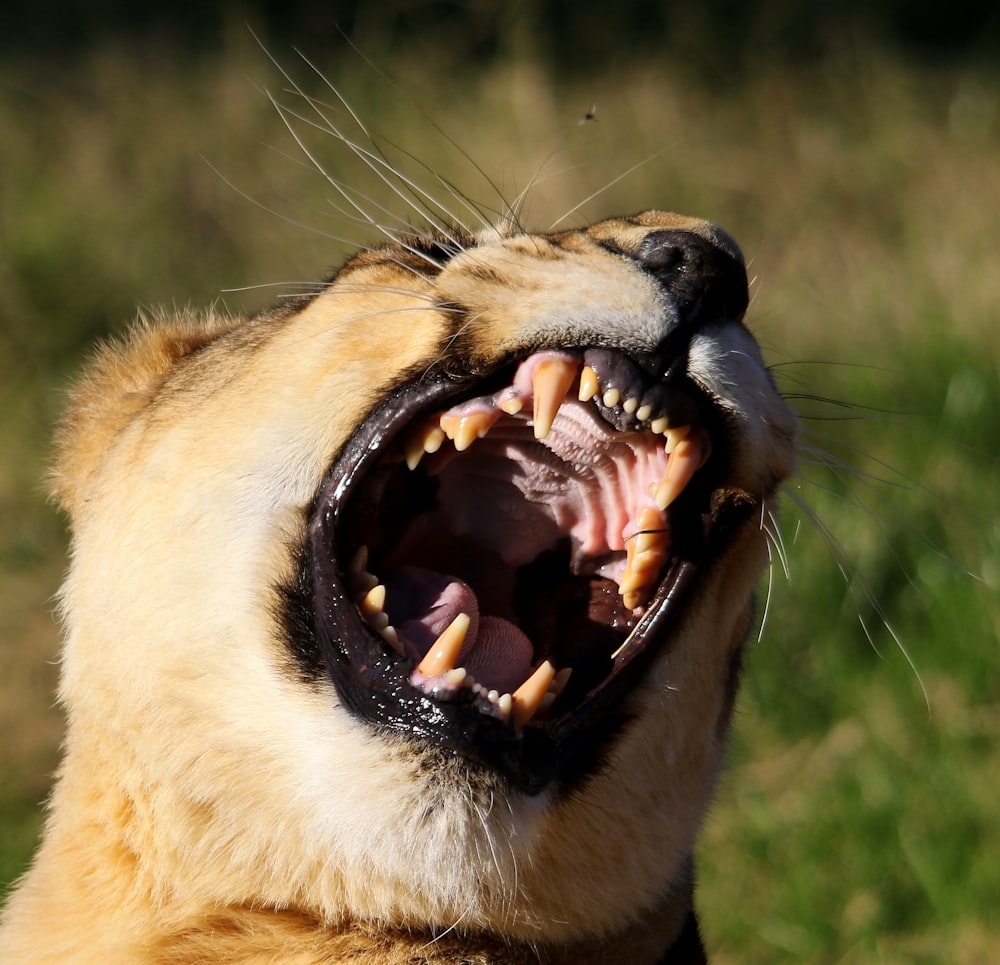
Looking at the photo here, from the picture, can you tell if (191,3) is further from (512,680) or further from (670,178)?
(512,680)

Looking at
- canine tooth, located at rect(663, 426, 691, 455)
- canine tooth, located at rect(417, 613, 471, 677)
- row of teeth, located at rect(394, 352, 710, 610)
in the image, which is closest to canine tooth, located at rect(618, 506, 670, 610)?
row of teeth, located at rect(394, 352, 710, 610)

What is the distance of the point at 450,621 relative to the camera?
9.26ft

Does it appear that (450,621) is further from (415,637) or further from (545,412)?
(545,412)

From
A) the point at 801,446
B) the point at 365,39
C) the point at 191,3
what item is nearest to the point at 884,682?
the point at 801,446

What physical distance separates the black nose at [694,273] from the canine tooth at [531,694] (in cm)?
69

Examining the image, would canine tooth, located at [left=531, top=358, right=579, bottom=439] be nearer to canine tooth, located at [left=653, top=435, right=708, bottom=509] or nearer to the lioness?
the lioness

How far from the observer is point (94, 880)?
2779 mm

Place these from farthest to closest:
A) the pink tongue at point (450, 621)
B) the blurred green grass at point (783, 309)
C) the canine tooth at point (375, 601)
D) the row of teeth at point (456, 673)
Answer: the blurred green grass at point (783, 309) < the pink tongue at point (450, 621) < the canine tooth at point (375, 601) < the row of teeth at point (456, 673)

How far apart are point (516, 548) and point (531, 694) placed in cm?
62

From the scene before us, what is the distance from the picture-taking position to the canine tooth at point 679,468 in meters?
2.64

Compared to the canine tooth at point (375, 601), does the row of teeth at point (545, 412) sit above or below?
above

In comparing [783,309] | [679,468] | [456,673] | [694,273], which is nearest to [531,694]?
[456,673]

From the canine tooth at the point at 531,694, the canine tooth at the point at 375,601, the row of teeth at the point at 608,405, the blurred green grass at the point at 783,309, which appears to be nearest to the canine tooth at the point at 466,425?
the row of teeth at the point at 608,405

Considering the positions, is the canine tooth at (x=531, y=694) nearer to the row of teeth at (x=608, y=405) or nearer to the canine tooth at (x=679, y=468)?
the row of teeth at (x=608, y=405)
